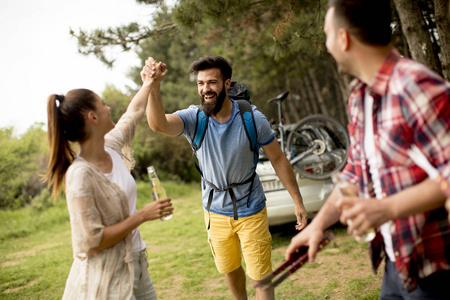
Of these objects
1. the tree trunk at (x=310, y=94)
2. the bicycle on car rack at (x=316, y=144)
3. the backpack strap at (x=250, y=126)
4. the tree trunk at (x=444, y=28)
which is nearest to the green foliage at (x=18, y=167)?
the bicycle on car rack at (x=316, y=144)

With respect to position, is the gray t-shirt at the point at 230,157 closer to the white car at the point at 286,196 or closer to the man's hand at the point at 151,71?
the man's hand at the point at 151,71

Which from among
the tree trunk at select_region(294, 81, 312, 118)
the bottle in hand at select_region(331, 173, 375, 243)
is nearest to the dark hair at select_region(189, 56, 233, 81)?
the bottle in hand at select_region(331, 173, 375, 243)

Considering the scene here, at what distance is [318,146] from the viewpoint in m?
5.71

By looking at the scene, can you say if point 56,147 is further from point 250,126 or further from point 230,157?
point 250,126

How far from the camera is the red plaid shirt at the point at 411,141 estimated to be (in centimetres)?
127

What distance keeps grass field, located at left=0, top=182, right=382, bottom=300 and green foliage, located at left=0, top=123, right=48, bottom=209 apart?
1.86 meters

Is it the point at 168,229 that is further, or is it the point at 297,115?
the point at 297,115

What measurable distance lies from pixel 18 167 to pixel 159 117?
9.52m

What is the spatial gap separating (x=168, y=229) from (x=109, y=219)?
20.1 ft

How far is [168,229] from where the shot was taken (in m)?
7.90

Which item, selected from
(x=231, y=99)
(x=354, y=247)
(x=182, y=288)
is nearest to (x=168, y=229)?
(x=182, y=288)

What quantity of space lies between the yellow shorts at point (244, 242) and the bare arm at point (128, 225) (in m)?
1.23

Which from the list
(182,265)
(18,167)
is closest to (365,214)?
(182,265)

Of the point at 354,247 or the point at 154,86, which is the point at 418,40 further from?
the point at 154,86
